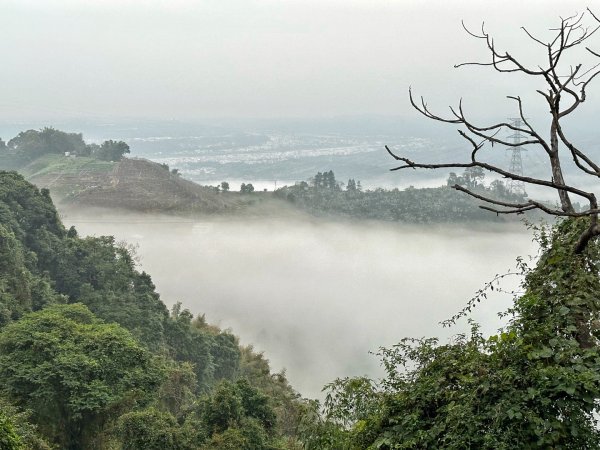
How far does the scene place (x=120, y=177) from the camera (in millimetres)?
63750

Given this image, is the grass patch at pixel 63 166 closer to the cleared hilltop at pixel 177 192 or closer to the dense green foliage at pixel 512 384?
the cleared hilltop at pixel 177 192

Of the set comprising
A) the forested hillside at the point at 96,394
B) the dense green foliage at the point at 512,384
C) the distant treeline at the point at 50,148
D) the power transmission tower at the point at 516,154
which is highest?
the distant treeline at the point at 50,148

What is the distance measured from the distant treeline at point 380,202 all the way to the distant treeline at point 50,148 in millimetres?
22763

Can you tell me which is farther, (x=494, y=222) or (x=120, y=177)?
(x=494, y=222)

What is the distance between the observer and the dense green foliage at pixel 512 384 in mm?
4090

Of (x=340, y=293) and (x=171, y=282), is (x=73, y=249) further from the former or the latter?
(x=340, y=293)

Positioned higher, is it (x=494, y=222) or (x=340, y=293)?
(x=494, y=222)

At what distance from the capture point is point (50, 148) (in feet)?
233

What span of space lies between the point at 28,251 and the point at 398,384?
24091 millimetres

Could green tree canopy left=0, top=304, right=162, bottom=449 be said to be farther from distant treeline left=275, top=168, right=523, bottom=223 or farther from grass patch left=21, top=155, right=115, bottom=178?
distant treeline left=275, top=168, right=523, bottom=223

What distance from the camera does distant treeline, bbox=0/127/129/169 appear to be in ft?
229

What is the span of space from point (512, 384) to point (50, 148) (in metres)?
75.3

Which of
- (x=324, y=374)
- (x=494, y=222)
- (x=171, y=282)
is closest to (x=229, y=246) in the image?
(x=171, y=282)

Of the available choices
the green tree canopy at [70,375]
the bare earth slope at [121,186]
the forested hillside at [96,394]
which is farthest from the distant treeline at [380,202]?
the green tree canopy at [70,375]
